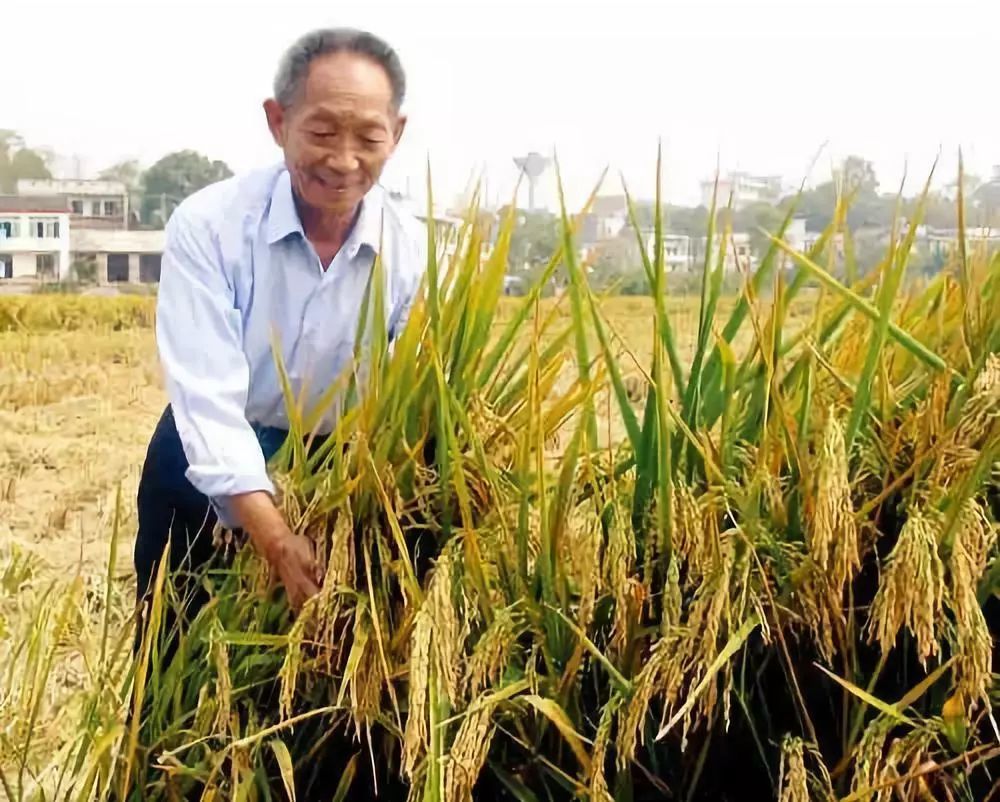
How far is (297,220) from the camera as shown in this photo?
1.73 metres

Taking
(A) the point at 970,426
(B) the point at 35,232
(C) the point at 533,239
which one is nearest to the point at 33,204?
(B) the point at 35,232

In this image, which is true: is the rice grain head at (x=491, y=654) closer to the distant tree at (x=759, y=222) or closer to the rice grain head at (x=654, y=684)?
the rice grain head at (x=654, y=684)

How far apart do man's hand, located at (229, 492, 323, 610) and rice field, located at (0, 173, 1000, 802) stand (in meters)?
0.02

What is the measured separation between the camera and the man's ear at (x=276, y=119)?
5.45 ft

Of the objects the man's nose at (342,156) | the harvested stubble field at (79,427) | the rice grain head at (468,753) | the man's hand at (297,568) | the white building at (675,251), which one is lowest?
the harvested stubble field at (79,427)

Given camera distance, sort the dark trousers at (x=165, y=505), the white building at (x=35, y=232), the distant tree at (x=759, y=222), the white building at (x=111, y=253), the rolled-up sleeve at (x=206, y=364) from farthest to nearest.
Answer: the white building at (x=35, y=232)
the white building at (x=111, y=253)
the dark trousers at (x=165, y=505)
the rolled-up sleeve at (x=206, y=364)
the distant tree at (x=759, y=222)

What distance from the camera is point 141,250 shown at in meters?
23.7

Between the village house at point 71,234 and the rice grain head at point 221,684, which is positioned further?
the village house at point 71,234

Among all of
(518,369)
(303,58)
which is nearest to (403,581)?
(518,369)

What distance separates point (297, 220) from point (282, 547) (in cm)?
56

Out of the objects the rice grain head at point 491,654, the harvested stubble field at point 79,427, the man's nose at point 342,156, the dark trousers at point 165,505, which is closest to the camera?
the rice grain head at point 491,654

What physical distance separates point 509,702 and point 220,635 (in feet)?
1.19

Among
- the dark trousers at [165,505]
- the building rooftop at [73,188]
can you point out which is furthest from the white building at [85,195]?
the dark trousers at [165,505]

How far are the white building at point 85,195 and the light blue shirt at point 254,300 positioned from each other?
97.3 feet
